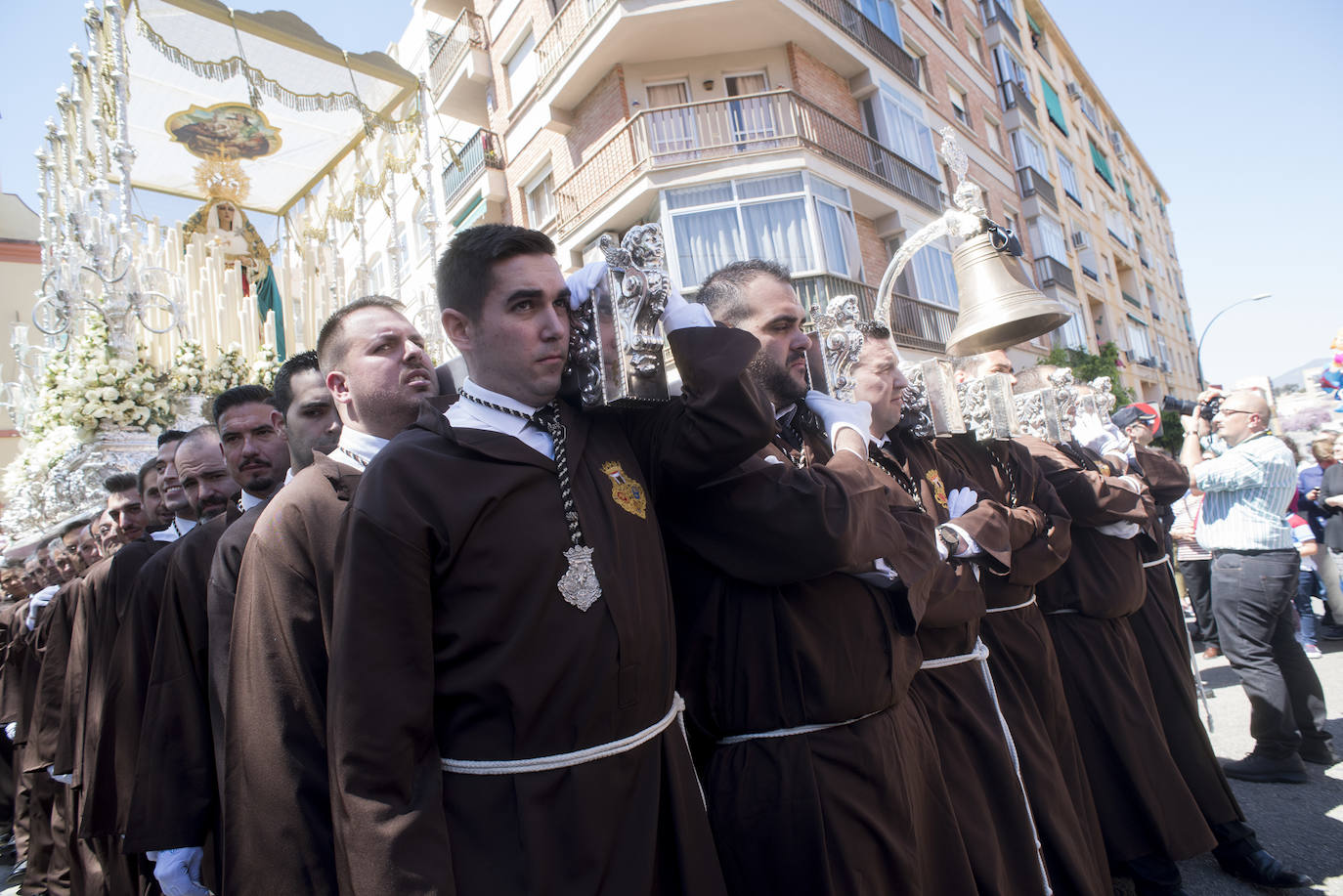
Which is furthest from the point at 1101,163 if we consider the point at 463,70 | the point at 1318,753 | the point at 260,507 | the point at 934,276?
the point at 260,507

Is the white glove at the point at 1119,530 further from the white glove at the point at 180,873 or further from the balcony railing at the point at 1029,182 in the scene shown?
the balcony railing at the point at 1029,182

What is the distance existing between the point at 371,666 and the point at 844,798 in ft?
4.20

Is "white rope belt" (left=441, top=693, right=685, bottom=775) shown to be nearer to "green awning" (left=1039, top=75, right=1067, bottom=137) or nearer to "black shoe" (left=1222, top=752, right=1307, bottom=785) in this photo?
"black shoe" (left=1222, top=752, right=1307, bottom=785)

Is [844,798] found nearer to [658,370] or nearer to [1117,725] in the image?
[658,370]

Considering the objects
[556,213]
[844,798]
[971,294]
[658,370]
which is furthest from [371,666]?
[556,213]

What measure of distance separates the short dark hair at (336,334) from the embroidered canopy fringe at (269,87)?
870 centimetres

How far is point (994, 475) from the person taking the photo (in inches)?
153

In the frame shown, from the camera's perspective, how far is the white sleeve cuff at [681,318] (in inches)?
85.0

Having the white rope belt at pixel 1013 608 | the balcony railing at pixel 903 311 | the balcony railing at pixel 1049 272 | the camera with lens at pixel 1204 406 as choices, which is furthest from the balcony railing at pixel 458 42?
the white rope belt at pixel 1013 608

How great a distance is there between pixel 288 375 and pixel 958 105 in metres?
22.5

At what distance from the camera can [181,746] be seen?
266cm

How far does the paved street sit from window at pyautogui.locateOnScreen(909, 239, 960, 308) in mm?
12127

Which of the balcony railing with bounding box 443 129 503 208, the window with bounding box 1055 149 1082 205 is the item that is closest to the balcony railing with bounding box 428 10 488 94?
the balcony railing with bounding box 443 129 503 208

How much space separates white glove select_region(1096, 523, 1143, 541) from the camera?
13.8 feet
